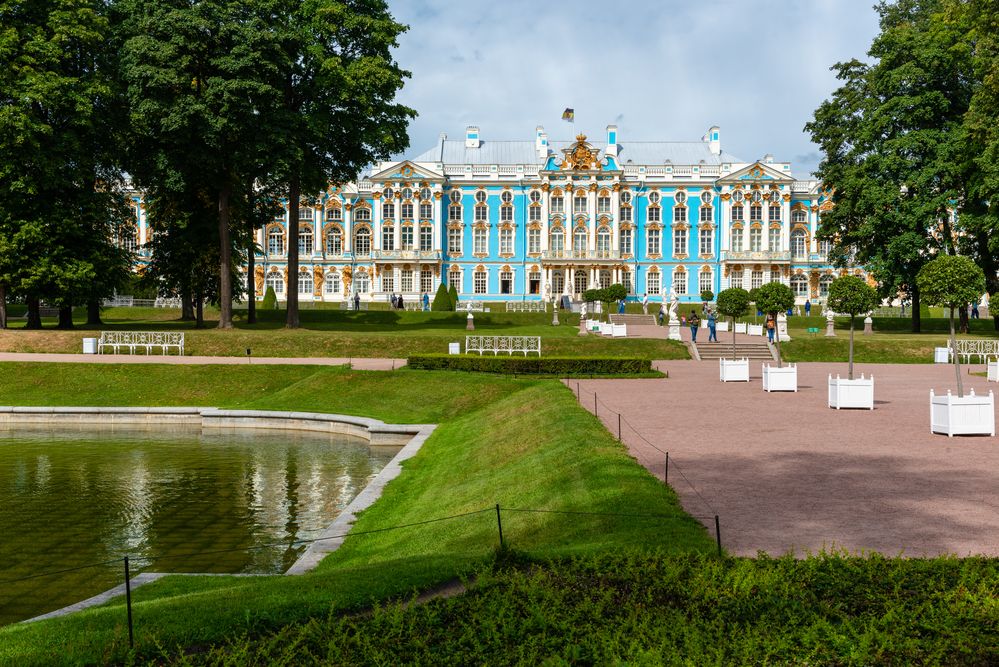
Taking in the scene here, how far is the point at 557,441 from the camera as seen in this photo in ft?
48.1

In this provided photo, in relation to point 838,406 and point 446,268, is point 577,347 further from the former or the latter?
point 446,268

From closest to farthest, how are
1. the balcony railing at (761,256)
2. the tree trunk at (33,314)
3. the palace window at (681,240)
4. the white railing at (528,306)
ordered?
the tree trunk at (33,314) → the white railing at (528,306) → the balcony railing at (761,256) → the palace window at (681,240)

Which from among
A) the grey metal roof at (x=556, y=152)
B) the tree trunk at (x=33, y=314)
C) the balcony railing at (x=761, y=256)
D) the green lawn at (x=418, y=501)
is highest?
the grey metal roof at (x=556, y=152)

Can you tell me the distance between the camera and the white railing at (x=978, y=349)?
3186cm

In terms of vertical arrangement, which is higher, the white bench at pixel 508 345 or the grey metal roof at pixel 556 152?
the grey metal roof at pixel 556 152

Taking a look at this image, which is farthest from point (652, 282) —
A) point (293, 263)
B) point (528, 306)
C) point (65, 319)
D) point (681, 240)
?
point (65, 319)

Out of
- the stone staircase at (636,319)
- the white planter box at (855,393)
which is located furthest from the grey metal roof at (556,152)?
the white planter box at (855,393)

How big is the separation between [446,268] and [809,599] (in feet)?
238

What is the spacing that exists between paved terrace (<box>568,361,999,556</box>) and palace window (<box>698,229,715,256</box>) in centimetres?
5802

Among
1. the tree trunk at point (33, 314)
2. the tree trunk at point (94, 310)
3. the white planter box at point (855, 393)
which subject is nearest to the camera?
the white planter box at point (855, 393)

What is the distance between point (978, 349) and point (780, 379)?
14.4 meters

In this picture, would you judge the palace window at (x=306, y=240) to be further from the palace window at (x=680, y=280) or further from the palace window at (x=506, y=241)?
the palace window at (x=680, y=280)

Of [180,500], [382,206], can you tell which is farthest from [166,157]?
[382,206]

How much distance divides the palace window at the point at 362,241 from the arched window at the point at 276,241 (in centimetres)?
668
